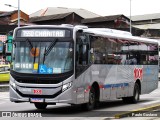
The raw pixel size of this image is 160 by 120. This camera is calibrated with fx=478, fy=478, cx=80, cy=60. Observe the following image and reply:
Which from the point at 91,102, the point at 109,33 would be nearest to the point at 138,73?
the point at 109,33

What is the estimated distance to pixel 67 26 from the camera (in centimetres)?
1548

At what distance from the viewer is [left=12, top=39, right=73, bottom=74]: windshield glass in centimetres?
1481

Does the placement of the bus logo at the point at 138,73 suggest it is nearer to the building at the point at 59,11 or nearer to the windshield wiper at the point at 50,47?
the windshield wiper at the point at 50,47

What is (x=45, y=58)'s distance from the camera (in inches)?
587

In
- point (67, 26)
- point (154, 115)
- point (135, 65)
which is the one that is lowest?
point (154, 115)


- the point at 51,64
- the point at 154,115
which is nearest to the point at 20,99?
the point at 51,64

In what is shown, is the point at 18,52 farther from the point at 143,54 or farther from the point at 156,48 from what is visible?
the point at 156,48

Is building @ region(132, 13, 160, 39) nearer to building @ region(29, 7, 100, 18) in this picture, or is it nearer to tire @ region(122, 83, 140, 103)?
building @ region(29, 7, 100, 18)

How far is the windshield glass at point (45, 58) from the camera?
48.6 feet

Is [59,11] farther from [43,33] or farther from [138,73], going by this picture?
[43,33]

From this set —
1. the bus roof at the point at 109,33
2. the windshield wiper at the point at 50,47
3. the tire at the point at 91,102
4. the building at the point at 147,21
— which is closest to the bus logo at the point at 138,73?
the bus roof at the point at 109,33

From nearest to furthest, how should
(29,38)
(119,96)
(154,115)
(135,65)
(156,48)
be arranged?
(154,115) < (29,38) < (119,96) < (135,65) < (156,48)

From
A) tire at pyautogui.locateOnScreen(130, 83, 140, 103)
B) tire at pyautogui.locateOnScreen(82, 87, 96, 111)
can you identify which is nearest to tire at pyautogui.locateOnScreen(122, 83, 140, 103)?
tire at pyautogui.locateOnScreen(130, 83, 140, 103)

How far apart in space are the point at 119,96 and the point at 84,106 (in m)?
2.97
